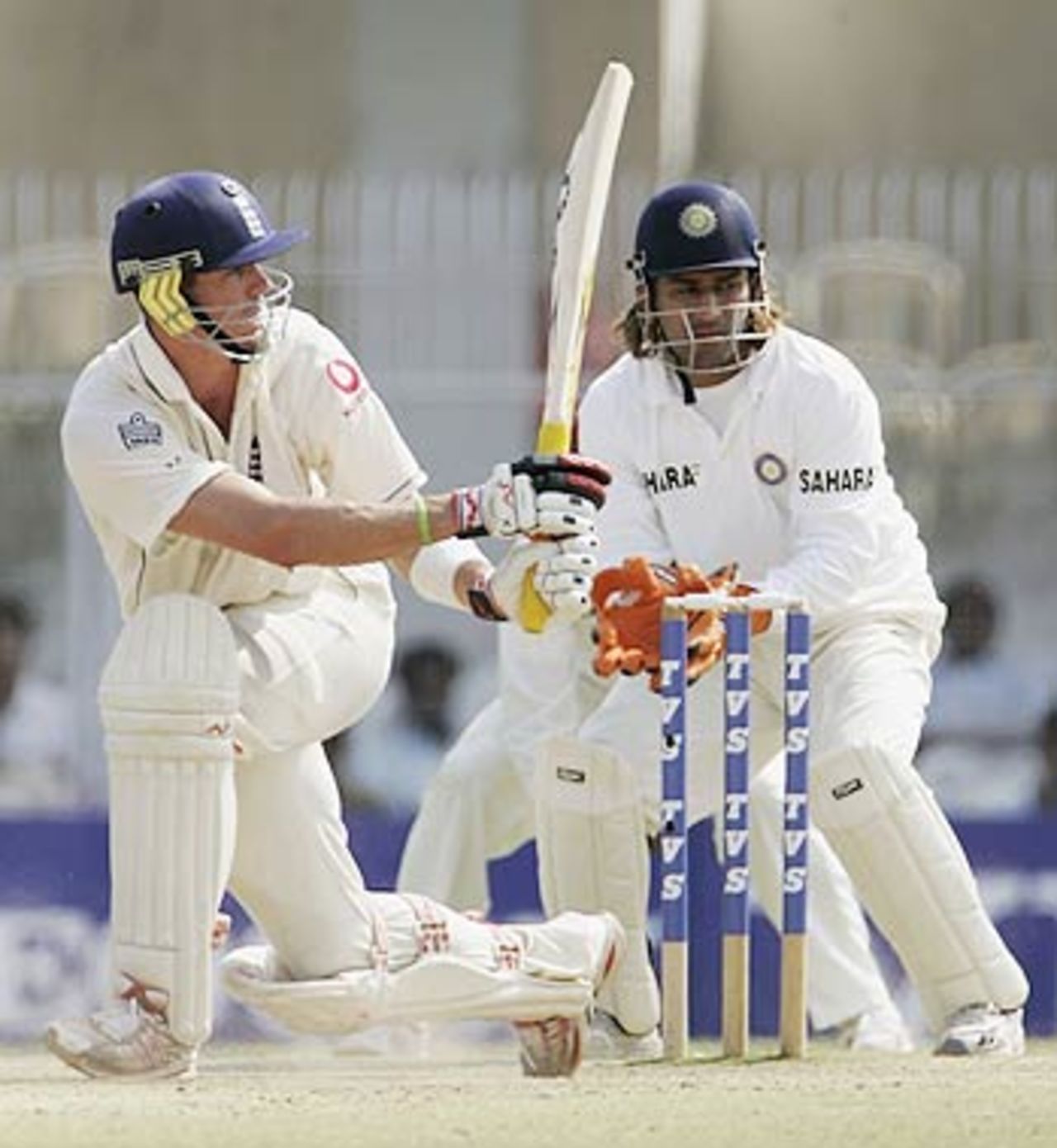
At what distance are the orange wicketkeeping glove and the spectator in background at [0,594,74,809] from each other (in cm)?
481

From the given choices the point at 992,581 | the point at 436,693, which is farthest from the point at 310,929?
the point at 992,581

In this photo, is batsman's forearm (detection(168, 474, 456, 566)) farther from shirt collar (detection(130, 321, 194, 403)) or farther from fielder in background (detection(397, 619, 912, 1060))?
fielder in background (detection(397, 619, 912, 1060))

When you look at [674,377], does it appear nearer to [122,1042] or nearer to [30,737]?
[122,1042]

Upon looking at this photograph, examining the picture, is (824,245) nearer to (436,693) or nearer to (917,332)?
(917,332)

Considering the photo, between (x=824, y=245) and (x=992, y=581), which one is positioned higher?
(x=824, y=245)

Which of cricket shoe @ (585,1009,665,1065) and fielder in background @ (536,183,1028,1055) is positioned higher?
fielder in background @ (536,183,1028,1055)

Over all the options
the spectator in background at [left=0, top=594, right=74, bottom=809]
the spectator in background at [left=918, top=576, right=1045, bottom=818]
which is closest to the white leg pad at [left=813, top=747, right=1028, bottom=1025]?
the spectator in background at [left=918, top=576, right=1045, bottom=818]

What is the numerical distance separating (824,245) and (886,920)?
6.01 meters

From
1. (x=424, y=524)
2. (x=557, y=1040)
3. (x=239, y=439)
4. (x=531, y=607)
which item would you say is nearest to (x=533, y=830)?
(x=557, y=1040)

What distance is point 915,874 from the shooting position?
6.88m

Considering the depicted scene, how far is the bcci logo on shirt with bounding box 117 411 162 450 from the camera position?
600 cm

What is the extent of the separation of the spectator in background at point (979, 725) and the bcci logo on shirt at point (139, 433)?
5410mm

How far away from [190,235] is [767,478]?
1461 millimetres

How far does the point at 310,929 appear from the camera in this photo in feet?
19.9
